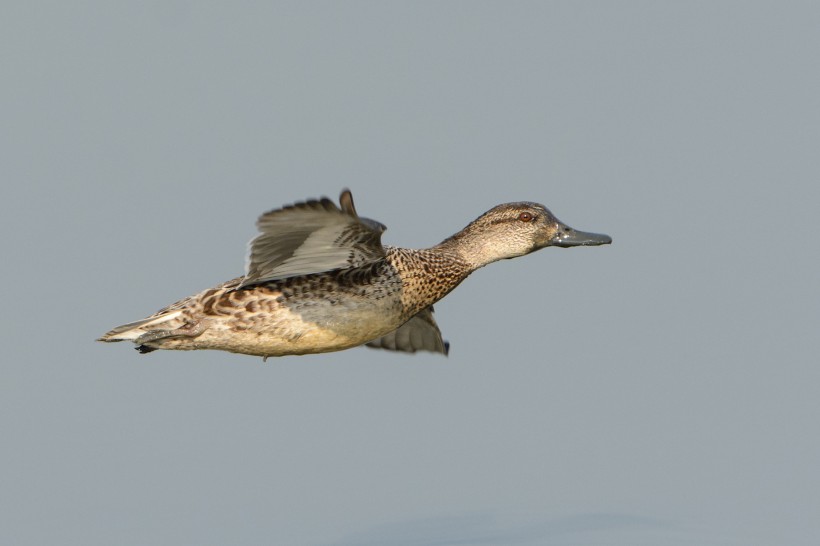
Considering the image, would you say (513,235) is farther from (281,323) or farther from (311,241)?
(281,323)

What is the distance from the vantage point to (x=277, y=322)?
8.98 metres

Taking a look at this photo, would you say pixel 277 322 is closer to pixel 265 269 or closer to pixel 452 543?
pixel 265 269

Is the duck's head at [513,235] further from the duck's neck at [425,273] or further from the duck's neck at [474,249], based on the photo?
the duck's neck at [425,273]

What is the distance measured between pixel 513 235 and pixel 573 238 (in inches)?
24.4

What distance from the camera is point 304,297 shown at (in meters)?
9.00

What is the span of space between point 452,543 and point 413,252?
38.7 feet

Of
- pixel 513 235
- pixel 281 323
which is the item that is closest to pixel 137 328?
pixel 281 323

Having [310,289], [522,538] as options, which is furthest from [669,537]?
[310,289]

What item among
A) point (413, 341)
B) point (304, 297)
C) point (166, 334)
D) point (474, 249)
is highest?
point (474, 249)

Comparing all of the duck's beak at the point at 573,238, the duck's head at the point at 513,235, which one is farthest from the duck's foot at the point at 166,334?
the duck's beak at the point at 573,238

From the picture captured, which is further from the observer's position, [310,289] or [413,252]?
[413,252]

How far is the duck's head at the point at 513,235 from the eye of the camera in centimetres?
1014

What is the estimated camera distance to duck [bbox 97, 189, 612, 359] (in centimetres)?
857

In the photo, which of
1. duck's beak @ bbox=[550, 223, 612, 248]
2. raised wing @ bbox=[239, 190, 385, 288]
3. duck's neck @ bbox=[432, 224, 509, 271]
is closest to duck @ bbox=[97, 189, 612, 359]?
raised wing @ bbox=[239, 190, 385, 288]
